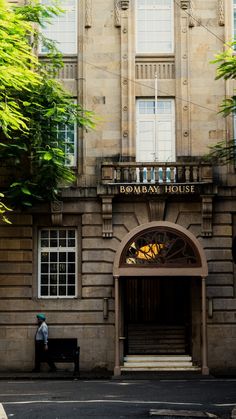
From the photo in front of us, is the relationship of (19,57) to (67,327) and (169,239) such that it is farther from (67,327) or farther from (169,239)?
(67,327)

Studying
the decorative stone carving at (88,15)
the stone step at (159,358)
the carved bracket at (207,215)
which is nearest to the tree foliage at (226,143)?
the carved bracket at (207,215)

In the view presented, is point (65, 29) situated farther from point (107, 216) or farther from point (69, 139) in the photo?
point (107, 216)

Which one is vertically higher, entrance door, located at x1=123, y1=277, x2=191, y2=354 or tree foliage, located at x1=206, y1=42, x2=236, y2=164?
tree foliage, located at x1=206, y1=42, x2=236, y2=164

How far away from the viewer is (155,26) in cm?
2759

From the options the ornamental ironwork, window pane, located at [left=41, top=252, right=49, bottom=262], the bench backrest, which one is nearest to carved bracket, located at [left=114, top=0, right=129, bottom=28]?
the ornamental ironwork

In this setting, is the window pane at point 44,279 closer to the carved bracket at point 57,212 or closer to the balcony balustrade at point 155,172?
the carved bracket at point 57,212

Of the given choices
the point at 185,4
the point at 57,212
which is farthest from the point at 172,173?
the point at 185,4

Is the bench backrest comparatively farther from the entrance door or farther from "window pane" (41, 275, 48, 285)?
the entrance door

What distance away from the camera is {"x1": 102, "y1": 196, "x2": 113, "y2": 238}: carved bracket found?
85.1 feet

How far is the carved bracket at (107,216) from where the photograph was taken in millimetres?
25953

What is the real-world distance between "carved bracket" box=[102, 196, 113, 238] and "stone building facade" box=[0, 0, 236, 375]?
A: 35mm

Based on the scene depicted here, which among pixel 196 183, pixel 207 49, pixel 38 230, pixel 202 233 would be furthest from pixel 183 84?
pixel 38 230

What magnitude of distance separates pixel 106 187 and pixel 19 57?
6.78 meters

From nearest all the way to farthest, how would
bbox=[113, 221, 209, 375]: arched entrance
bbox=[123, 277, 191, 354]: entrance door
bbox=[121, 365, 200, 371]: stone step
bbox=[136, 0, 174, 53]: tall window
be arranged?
bbox=[113, 221, 209, 375]: arched entrance, bbox=[121, 365, 200, 371]: stone step, bbox=[136, 0, 174, 53]: tall window, bbox=[123, 277, 191, 354]: entrance door
